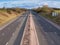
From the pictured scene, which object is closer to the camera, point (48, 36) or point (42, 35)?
point (48, 36)

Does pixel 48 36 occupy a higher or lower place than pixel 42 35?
lower

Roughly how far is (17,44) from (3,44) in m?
1.37

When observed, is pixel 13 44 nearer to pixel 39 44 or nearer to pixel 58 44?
pixel 39 44

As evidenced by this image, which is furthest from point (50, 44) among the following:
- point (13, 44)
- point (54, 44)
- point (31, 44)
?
point (13, 44)

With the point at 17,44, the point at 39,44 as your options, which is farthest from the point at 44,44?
the point at 17,44

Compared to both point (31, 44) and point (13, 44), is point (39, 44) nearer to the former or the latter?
point (31, 44)

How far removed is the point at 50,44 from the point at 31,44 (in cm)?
192

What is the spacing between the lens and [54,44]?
76.8 feet

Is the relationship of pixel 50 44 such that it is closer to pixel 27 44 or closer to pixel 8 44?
pixel 27 44

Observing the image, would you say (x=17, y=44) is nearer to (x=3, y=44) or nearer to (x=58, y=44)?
(x=3, y=44)

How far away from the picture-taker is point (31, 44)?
76.2 feet

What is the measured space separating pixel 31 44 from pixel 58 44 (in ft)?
8.76

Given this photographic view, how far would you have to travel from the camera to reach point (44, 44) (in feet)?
76.7

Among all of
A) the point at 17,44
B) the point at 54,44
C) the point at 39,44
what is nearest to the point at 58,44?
the point at 54,44
